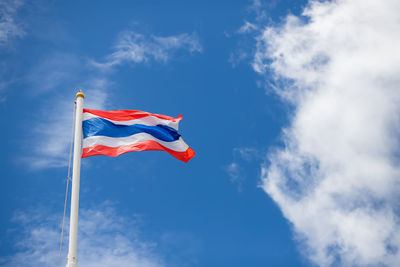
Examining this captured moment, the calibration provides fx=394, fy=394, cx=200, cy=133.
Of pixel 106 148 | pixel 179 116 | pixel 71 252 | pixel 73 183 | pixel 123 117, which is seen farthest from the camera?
pixel 179 116

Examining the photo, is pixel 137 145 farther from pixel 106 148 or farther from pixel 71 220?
pixel 71 220

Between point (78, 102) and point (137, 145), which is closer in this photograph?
point (78, 102)

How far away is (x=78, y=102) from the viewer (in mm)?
17375

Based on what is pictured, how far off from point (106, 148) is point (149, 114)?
3.43m

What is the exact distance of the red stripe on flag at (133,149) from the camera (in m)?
17.9

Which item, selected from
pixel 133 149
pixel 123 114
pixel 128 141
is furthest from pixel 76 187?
pixel 123 114

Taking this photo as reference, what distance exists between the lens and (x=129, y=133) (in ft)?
64.6

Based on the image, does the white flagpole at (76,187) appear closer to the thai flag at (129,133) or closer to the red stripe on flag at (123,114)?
the thai flag at (129,133)

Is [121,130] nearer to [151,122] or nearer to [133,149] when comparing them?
[133,149]

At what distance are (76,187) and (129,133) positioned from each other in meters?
5.08

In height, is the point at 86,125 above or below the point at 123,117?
below

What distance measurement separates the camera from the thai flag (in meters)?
18.3

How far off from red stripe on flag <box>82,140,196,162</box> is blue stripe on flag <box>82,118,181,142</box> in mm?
633

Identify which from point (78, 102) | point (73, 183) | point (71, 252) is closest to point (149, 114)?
point (78, 102)
